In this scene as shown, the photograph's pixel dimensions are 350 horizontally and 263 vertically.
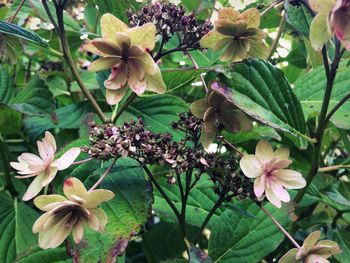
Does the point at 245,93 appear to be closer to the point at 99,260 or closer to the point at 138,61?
the point at 138,61

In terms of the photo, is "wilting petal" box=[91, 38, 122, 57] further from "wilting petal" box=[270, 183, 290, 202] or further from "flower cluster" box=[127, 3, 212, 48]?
"wilting petal" box=[270, 183, 290, 202]

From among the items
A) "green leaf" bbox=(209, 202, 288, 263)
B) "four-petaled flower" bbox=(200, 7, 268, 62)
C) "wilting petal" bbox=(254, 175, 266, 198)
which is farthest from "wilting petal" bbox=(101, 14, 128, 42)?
"green leaf" bbox=(209, 202, 288, 263)

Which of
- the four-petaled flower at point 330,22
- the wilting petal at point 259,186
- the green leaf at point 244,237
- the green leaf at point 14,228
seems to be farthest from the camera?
the green leaf at point 14,228

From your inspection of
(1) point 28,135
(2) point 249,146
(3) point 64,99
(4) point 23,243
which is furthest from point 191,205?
(3) point 64,99

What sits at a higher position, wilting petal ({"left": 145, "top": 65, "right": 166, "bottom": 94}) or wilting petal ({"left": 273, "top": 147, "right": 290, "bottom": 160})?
wilting petal ({"left": 145, "top": 65, "right": 166, "bottom": 94})

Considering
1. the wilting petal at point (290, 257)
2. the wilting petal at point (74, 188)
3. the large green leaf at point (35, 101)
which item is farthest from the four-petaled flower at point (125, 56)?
the large green leaf at point (35, 101)

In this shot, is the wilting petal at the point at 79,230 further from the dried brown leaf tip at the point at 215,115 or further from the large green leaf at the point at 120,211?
the dried brown leaf tip at the point at 215,115
